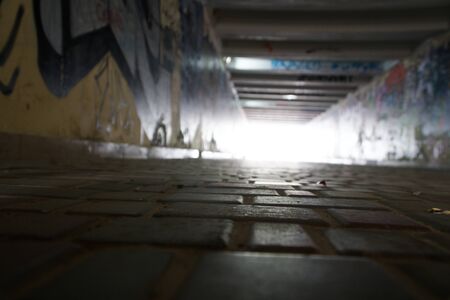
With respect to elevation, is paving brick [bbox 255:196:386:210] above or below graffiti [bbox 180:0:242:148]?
below

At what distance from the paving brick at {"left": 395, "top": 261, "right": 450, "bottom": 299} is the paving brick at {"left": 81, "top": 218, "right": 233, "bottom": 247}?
0.44m

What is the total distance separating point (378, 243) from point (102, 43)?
4.38 metres

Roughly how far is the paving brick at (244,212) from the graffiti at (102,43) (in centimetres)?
278

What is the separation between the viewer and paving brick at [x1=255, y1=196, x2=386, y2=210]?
166 cm

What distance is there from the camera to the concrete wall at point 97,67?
10.5 ft

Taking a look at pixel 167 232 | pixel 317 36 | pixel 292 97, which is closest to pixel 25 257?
pixel 167 232

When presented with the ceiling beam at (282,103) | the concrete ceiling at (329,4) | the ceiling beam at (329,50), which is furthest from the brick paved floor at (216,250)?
the ceiling beam at (282,103)

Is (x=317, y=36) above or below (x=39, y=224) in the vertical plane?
above

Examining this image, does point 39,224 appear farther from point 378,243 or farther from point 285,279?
point 378,243

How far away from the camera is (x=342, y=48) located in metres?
11.0

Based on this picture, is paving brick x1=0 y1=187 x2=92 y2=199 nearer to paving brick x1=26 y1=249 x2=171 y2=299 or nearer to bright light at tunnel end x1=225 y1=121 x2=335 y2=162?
paving brick x1=26 y1=249 x2=171 y2=299

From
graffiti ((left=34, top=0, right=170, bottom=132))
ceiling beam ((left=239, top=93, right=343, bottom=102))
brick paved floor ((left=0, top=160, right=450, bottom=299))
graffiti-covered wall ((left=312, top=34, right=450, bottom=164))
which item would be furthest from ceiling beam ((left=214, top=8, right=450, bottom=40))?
ceiling beam ((left=239, top=93, right=343, bottom=102))

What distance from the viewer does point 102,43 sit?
14.8 ft

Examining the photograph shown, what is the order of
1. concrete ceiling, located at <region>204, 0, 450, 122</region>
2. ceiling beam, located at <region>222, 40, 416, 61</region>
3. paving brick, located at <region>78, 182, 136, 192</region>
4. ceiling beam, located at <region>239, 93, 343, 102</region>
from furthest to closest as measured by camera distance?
ceiling beam, located at <region>239, 93, 343, 102</region>
ceiling beam, located at <region>222, 40, 416, 61</region>
concrete ceiling, located at <region>204, 0, 450, 122</region>
paving brick, located at <region>78, 182, 136, 192</region>
